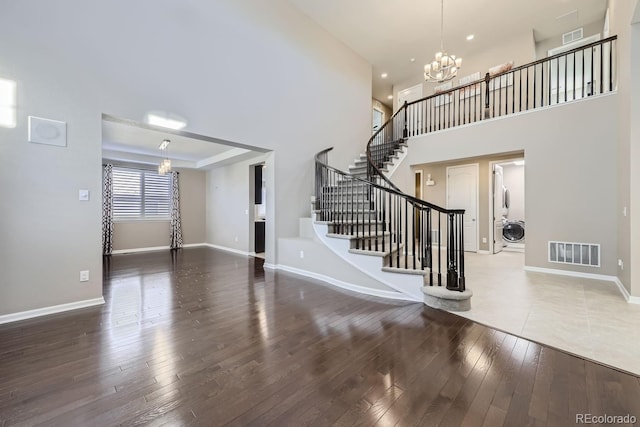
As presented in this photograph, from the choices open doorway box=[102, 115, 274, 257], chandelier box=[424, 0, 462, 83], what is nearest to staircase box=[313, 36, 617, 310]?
chandelier box=[424, 0, 462, 83]

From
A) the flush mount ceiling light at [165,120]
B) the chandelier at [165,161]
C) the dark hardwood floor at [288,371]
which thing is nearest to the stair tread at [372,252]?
the dark hardwood floor at [288,371]

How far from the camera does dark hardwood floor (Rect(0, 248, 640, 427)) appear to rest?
1.55m

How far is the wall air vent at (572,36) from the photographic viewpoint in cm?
650

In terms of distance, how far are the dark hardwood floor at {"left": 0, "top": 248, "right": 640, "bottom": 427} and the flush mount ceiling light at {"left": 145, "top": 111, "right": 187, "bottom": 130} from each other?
2.48 metres

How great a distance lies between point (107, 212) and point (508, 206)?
42.0ft

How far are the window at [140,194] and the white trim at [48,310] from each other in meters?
5.40

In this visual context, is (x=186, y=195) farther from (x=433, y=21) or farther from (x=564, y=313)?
(x=564, y=313)

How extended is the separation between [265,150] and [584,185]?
5.78 metres

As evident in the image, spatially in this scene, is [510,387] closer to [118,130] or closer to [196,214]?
[118,130]

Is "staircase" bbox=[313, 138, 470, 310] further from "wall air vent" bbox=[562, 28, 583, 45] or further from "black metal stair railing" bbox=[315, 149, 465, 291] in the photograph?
"wall air vent" bbox=[562, 28, 583, 45]

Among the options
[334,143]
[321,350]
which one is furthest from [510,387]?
[334,143]

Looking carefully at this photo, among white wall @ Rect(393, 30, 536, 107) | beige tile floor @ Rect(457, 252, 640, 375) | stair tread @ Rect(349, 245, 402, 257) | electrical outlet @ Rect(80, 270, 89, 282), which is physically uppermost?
white wall @ Rect(393, 30, 536, 107)

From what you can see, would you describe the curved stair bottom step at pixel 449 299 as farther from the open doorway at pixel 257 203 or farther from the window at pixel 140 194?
the window at pixel 140 194

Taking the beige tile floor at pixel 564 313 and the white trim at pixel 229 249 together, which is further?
the white trim at pixel 229 249
